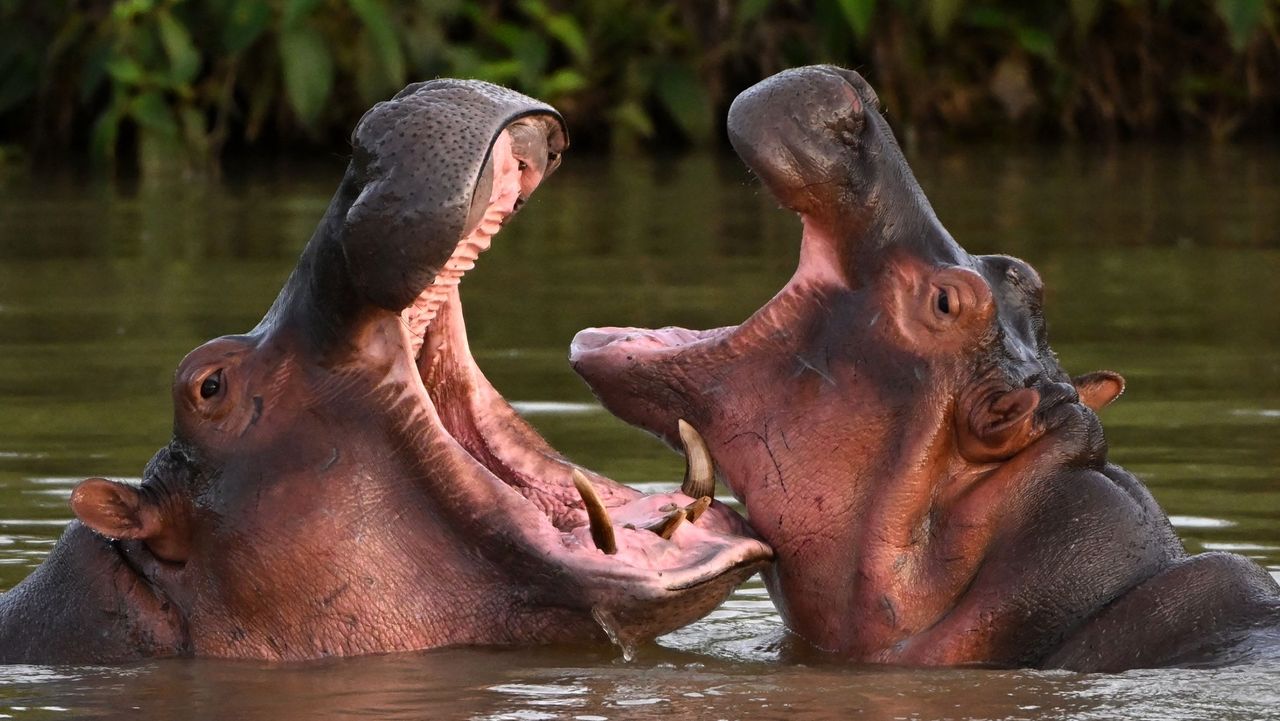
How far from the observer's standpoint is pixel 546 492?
452cm

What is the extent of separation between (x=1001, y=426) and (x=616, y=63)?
1362 cm

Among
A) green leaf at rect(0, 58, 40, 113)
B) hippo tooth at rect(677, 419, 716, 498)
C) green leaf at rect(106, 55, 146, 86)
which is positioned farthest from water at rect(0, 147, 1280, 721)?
green leaf at rect(0, 58, 40, 113)

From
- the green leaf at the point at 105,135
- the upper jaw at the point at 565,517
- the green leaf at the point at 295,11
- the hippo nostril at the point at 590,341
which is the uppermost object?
the hippo nostril at the point at 590,341

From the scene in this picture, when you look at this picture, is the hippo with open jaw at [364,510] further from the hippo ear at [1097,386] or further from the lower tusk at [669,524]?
the hippo ear at [1097,386]

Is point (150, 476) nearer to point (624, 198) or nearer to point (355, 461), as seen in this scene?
point (355, 461)

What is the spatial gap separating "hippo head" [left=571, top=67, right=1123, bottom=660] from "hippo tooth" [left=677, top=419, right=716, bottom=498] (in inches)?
3.6

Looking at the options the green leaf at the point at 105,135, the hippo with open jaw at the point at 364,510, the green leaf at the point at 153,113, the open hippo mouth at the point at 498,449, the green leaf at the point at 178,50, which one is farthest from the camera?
the green leaf at the point at 105,135

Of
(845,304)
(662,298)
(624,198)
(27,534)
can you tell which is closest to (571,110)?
(624,198)

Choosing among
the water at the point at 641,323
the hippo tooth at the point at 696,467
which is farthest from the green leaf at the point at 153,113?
the hippo tooth at the point at 696,467

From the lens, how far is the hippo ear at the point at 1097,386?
4.79m

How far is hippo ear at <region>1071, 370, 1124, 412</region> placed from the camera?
479 cm

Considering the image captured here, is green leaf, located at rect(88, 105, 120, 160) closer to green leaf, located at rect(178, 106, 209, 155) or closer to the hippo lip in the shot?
green leaf, located at rect(178, 106, 209, 155)

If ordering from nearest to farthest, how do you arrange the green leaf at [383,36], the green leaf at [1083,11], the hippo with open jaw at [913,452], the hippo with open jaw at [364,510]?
1. the hippo with open jaw at [364,510]
2. the hippo with open jaw at [913,452]
3. the green leaf at [383,36]
4. the green leaf at [1083,11]

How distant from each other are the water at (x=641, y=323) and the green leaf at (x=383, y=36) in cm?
86
